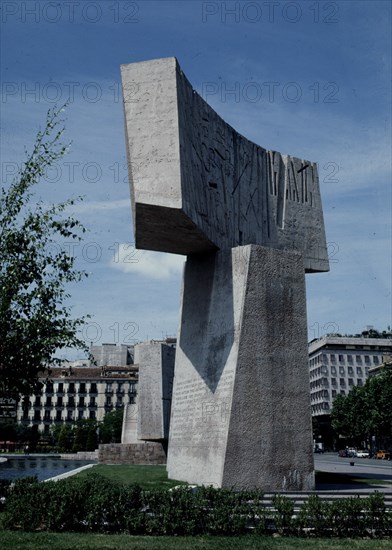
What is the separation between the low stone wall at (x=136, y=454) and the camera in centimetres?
2911

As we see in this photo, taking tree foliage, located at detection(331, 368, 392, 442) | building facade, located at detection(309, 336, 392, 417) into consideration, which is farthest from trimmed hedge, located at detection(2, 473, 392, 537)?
building facade, located at detection(309, 336, 392, 417)

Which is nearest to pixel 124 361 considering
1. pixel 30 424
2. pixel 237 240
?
pixel 30 424

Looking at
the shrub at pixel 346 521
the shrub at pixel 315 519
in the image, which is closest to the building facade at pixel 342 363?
the shrub at pixel 346 521

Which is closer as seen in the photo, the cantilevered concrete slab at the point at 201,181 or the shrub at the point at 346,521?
the shrub at the point at 346,521

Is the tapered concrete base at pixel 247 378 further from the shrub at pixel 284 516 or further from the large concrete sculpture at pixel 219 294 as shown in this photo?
the shrub at pixel 284 516

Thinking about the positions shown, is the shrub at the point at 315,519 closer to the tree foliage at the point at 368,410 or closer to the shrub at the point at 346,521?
the shrub at the point at 346,521

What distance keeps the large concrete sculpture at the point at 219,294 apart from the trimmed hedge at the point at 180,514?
15.2 feet

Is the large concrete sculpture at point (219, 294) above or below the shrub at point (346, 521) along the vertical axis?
above

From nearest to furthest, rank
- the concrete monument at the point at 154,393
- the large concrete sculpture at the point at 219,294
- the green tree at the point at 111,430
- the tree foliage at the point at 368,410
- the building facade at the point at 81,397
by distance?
1. the large concrete sculpture at the point at 219,294
2. the concrete monument at the point at 154,393
3. the tree foliage at the point at 368,410
4. the green tree at the point at 111,430
5. the building facade at the point at 81,397

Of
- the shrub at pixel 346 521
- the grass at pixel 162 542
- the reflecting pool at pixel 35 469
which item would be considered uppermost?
the shrub at pixel 346 521

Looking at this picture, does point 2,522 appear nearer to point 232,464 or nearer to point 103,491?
point 103,491

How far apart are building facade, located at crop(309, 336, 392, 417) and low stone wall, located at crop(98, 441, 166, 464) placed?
227 feet

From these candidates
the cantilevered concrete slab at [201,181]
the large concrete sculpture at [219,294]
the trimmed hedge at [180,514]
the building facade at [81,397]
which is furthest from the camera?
the building facade at [81,397]

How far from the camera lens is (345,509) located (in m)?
9.62
